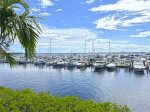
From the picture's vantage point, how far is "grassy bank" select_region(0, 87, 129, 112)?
8.57 metres

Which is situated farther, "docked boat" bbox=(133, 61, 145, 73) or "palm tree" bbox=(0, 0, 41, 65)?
"docked boat" bbox=(133, 61, 145, 73)

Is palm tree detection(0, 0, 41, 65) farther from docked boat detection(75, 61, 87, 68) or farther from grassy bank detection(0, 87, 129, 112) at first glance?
docked boat detection(75, 61, 87, 68)

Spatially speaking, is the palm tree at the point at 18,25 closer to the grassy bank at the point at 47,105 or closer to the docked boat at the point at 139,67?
the grassy bank at the point at 47,105

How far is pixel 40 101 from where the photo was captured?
9.24m

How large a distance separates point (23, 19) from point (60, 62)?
5034 inches

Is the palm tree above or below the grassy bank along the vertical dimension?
above

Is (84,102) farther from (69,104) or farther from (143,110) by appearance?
(143,110)

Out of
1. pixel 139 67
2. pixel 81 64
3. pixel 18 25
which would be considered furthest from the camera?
pixel 81 64

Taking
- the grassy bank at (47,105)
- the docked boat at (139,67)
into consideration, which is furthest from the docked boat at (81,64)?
the grassy bank at (47,105)

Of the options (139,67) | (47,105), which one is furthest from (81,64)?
(47,105)

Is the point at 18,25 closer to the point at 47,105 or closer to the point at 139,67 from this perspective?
the point at 47,105

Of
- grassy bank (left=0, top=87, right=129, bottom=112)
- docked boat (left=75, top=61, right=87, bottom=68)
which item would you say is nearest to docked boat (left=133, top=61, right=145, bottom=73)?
docked boat (left=75, top=61, right=87, bottom=68)

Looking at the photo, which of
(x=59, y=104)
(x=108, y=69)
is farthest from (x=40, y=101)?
(x=108, y=69)

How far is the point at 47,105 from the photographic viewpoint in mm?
8961
